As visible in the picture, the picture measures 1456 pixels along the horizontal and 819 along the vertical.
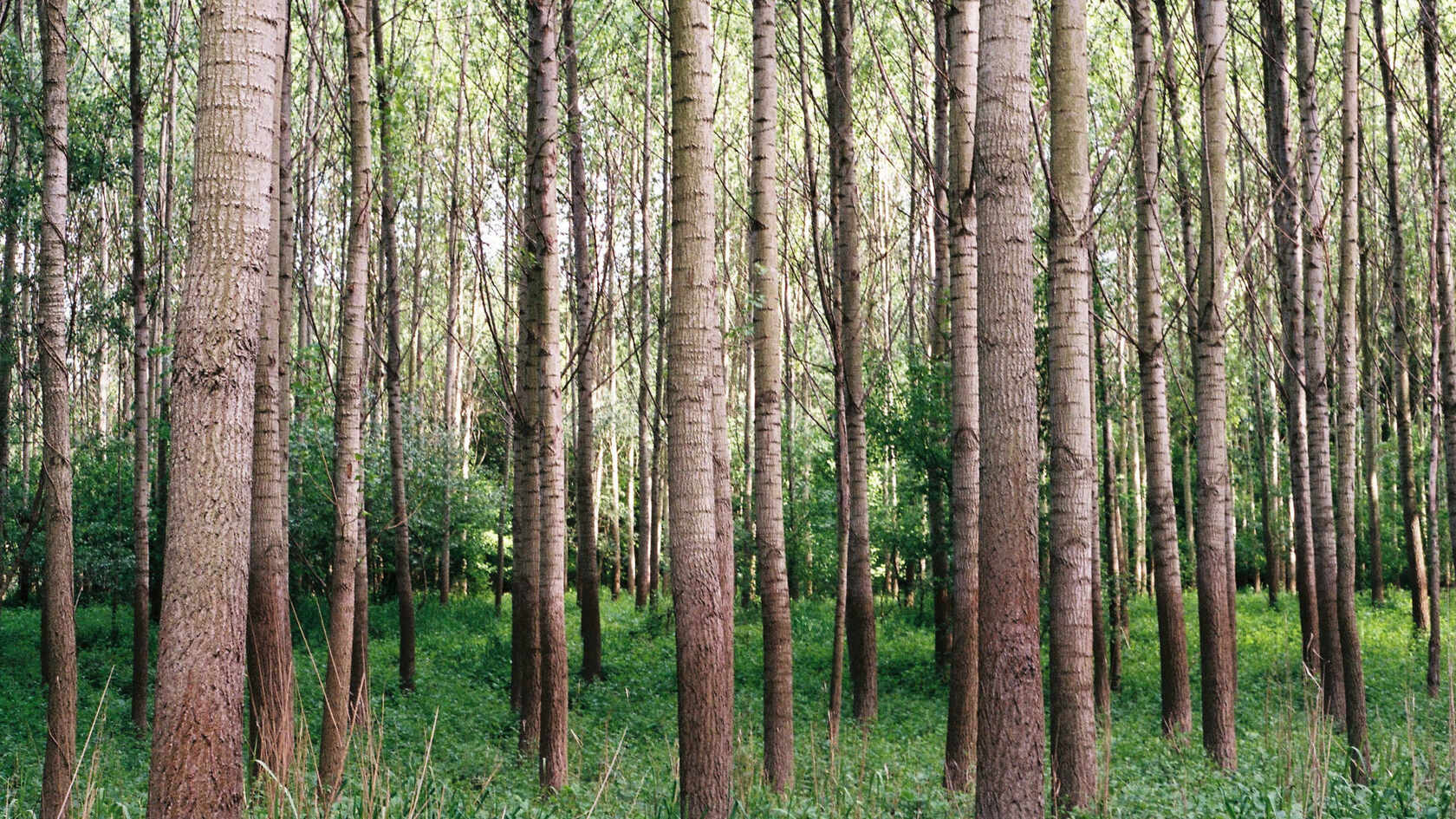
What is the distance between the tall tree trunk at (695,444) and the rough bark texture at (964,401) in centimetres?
150

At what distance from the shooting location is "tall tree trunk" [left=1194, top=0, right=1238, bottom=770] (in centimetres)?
752

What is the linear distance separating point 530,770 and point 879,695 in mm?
6020

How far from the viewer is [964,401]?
7062mm

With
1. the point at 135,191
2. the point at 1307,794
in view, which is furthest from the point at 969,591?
the point at 135,191

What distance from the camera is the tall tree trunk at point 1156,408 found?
8.45 meters

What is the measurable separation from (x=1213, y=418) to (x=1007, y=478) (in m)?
4.53

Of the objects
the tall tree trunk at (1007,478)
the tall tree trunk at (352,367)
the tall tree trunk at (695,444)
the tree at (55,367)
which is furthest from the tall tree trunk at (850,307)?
the tree at (55,367)

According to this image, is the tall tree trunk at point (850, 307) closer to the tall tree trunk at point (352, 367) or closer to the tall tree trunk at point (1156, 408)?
the tall tree trunk at point (1156, 408)

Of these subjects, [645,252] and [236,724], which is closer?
[236,724]

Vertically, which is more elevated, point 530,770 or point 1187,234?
point 1187,234

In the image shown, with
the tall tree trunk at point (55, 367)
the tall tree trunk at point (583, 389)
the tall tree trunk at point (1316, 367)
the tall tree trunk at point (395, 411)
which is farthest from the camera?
the tall tree trunk at point (583, 389)

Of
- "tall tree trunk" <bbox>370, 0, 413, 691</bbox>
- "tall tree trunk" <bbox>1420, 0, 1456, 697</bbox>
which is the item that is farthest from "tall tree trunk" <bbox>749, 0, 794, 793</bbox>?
"tall tree trunk" <bbox>1420, 0, 1456, 697</bbox>

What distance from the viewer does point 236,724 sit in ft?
10.0

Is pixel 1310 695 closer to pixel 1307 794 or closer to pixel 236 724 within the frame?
pixel 1307 794
